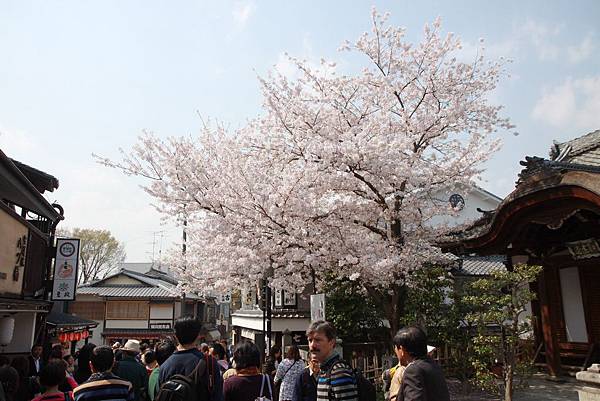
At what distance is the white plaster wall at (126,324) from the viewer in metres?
34.9

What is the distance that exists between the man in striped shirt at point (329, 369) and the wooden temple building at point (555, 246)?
620 centimetres

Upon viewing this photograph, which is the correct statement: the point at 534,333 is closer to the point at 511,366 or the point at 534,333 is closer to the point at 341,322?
the point at 511,366

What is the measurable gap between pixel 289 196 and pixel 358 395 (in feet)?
23.8

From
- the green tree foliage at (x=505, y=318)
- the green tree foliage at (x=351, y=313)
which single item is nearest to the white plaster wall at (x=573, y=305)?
the green tree foliage at (x=505, y=318)

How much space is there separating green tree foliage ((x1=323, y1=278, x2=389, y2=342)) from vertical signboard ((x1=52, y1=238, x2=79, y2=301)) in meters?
7.72

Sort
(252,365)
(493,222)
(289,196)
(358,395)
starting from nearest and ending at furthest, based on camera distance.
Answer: (358,395) < (252,365) < (493,222) < (289,196)

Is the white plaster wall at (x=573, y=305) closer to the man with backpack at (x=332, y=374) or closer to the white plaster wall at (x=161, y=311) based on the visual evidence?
the man with backpack at (x=332, y=374)

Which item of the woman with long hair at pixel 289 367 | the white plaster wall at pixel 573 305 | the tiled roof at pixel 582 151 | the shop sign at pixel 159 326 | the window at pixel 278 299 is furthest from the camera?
the shop sign at pixel 159 326

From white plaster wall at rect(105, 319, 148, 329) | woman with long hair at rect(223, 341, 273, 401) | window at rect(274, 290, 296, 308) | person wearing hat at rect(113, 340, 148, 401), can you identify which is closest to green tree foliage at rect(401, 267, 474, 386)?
person wearing hat at rect(113, 340, 148, 401)

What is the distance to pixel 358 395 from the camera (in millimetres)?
3670

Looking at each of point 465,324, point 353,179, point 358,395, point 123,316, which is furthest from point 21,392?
point 123,316

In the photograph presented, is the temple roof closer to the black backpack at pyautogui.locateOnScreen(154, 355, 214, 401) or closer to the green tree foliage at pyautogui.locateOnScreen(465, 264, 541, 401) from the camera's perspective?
the green tree foliage at pyautogui.locateOnScreen(465, 264, 541, 401)

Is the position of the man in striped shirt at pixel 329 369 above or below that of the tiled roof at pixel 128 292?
below

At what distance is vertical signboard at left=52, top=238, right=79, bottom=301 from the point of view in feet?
39.1
